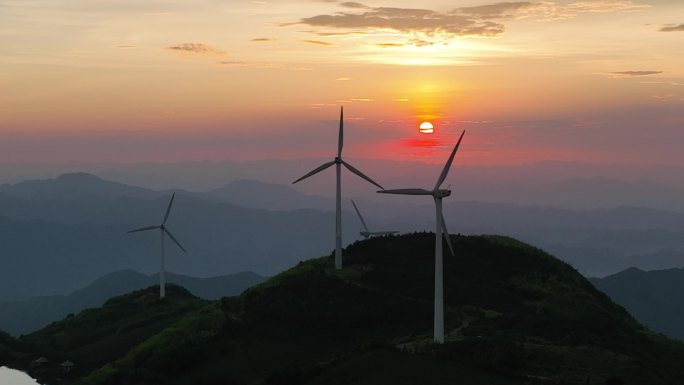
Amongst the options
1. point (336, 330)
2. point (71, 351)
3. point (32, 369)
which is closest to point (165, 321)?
point (71, 351)

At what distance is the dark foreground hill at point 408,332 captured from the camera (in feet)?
332

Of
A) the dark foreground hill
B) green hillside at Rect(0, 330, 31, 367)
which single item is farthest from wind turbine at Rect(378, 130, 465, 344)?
green hillside at Rect(0, 330, 31, 367)

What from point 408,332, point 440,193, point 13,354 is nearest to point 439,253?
point 440,193

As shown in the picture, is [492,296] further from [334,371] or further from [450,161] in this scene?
[334,371]

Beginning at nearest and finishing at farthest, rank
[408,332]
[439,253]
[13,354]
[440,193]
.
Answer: [439,253], [440,193], [408,332], [13,354]

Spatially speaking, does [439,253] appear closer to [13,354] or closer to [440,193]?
[440,193]

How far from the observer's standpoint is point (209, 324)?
5694 inches

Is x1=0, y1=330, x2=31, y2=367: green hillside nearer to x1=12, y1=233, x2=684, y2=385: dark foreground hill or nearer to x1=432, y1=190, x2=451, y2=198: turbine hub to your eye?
x1=12, y1=233, x2=684, y2=385: dark foreground hill

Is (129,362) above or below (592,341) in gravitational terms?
below

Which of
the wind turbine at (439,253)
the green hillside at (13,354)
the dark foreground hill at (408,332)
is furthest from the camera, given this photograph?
the green hillside at (13,354)

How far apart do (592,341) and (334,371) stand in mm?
37724

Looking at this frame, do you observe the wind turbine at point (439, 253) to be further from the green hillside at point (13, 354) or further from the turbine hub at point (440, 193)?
the green hillside at point (13, 354)

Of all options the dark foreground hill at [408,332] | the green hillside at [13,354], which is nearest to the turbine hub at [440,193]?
the dark foreground hill at [408,332]

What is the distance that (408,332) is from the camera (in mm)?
129000
